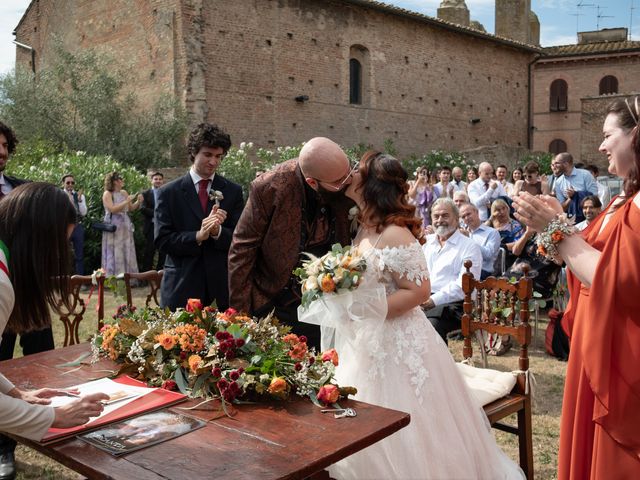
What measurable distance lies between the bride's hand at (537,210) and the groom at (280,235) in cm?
131

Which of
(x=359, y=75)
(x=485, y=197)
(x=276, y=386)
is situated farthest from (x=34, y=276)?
(x=359, y=75)

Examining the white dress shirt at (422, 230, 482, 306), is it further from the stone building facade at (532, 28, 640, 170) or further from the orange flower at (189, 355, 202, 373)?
the stone building facade at (532, 28, 640, 170)

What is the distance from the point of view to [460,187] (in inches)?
513

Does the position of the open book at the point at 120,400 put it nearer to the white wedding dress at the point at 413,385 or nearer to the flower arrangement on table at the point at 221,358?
the flower arrangement on table at the point at 221,358

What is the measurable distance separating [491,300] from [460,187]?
9168mm

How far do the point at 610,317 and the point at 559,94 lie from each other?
41.5 m

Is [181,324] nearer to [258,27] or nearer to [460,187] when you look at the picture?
[460,187]

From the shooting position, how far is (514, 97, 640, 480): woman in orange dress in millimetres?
2207

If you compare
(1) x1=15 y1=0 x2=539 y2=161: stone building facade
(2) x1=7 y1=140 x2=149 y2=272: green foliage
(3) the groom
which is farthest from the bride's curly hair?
(1) x1=15 y1=0 x2=539 y2=161: stone building facade

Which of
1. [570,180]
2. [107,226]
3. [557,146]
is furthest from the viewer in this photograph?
[557,146]

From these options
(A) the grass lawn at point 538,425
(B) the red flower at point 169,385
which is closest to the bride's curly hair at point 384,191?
(B) the red flower at point 169,385

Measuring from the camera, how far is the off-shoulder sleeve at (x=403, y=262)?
10.3ft

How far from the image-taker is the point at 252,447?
2008 millimetres

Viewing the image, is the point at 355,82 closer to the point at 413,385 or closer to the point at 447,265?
the point at 447,265
